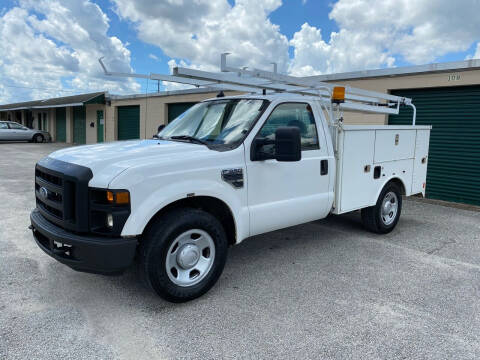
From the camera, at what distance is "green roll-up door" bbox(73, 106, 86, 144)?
89.4 ft

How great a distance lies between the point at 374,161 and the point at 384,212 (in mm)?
983

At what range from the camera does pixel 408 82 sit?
367 inches

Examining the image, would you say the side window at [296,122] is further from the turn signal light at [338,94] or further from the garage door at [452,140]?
the garage door at [452,140]

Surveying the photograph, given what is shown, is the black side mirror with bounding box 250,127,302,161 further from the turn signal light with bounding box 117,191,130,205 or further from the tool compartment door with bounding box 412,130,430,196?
the tool compartment door with bounding box 412,130,430,196

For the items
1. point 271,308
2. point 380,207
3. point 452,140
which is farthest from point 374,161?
point 452,140

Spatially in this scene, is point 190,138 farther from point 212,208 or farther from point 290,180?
point 290,180

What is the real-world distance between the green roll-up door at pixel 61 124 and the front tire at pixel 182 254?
1192 inches

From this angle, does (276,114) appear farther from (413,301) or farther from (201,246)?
(413,301)

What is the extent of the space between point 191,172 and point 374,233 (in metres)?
3.78

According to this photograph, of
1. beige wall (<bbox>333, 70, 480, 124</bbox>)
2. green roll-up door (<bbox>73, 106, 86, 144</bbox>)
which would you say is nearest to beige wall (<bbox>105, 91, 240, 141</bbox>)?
green roll-up door (<bbox>73, 106, 86, 144</bbox>)

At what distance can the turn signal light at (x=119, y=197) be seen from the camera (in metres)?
3.10

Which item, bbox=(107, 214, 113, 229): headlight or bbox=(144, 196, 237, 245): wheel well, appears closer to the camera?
bbox=(107, 214, 113, 229): headlight

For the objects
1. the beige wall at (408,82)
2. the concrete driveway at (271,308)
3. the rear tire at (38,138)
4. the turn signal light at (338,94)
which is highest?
the beige wall at (408,82)

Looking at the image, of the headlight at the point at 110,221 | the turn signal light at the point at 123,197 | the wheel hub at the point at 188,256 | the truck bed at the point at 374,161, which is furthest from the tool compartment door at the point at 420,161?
the headlight at the point at 110,221
